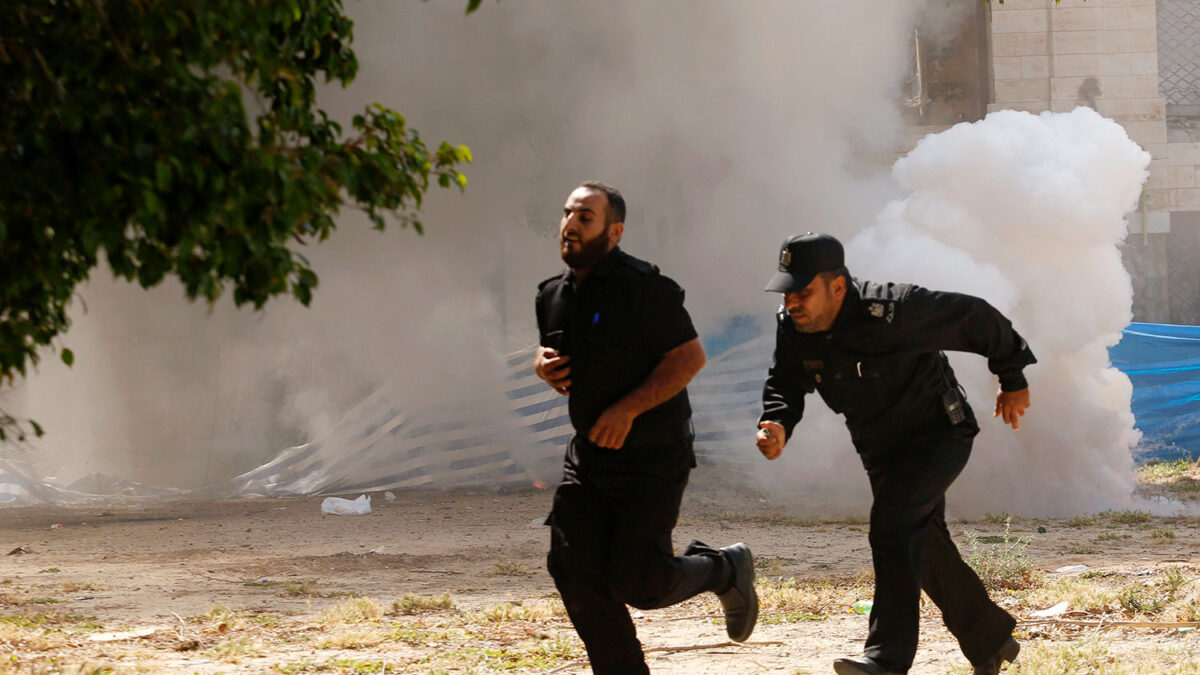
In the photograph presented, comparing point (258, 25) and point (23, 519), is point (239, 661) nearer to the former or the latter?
point (258, 25)

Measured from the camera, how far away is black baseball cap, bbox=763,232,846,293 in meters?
3.39

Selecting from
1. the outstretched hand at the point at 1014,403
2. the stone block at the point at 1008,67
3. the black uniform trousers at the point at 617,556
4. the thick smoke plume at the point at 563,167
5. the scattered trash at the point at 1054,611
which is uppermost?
the stone block at the point at 1008,67

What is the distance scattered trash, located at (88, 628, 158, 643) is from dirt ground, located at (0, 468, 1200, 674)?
0.06 feet

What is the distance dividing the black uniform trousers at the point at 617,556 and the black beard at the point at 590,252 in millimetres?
542

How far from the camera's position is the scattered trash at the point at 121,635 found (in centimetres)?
458

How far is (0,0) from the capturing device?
2098 millimetres

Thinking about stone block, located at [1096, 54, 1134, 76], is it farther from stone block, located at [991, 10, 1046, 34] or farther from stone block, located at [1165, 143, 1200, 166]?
stone block, located at [1165, 143, 1200, 166]

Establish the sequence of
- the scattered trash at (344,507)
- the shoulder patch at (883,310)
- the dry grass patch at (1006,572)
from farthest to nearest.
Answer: the scattered trash at (344,507) → the dry grass patch at (1006,572) → the shoulder patch at (883,310)

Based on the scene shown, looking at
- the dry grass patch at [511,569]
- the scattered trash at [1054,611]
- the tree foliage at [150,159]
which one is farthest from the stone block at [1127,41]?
the tree foliage at [150,159]

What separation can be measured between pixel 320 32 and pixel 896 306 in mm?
1876

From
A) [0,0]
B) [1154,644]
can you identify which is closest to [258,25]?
[0,0]

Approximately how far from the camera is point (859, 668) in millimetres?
3121

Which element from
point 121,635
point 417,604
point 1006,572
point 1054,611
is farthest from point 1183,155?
point 121,635

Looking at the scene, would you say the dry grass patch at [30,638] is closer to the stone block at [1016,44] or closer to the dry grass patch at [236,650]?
the dry grass patch at [236,650]
